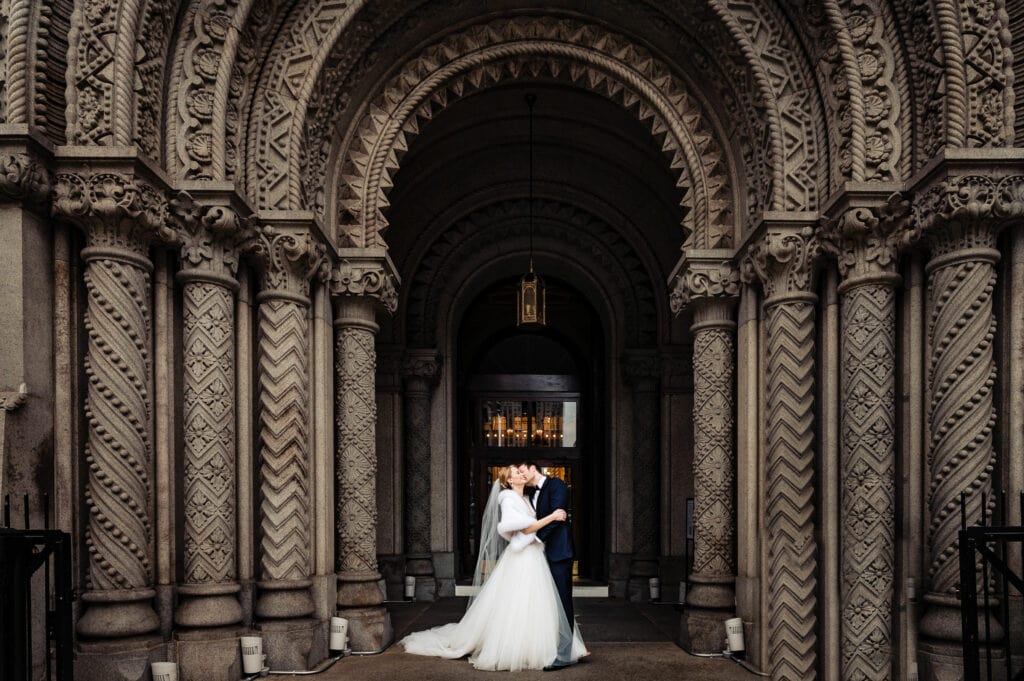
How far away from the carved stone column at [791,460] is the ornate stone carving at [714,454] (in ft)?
3.02

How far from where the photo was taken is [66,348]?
251 inches

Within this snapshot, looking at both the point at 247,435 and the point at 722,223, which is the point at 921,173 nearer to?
the point at 722,223

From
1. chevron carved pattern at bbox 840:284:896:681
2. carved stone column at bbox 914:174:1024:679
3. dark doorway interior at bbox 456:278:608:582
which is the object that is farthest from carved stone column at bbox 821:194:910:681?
dark doorway interior at bbox 456:278:608:582

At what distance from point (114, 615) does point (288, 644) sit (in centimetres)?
171

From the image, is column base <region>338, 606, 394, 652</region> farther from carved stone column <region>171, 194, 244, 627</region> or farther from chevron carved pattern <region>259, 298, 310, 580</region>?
carved stone column <region>171, 194, 244, 627</region>

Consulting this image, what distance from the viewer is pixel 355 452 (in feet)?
29.5

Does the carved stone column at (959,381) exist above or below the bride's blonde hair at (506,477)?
above

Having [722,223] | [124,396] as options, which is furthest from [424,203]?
[124,396]

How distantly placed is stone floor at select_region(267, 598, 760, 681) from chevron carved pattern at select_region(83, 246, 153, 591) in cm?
189

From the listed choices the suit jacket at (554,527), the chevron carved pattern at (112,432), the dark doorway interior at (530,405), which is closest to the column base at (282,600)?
the chevron carved pattern at (112,432)

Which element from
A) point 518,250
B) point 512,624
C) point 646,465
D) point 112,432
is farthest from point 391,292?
point 646,465

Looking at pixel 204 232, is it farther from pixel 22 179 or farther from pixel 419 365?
pixel 419 365

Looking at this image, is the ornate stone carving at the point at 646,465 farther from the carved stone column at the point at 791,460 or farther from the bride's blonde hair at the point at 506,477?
the carved stone column at the point at 791,460

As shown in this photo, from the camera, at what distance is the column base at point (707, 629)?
8.60 metres
